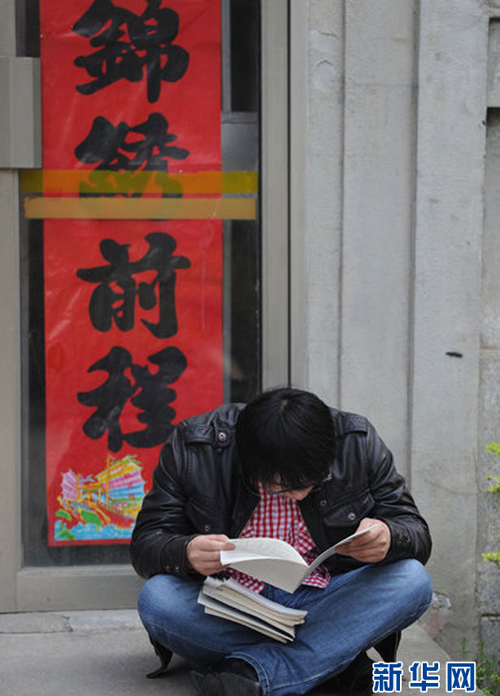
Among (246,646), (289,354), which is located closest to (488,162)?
(289,354)

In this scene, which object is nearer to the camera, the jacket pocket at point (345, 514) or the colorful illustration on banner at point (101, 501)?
the jacket pocket at point (345, 514)

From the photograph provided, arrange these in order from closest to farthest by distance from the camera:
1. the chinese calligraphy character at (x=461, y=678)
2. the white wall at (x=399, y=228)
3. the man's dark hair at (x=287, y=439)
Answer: the man's dark hair at (x=287, y=439) → the chinese calligraphy character at (x=461, y=678) → the white wall at (x=399, y=228)

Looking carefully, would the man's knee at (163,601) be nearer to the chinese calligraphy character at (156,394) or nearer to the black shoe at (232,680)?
the black shoe at (232,680)

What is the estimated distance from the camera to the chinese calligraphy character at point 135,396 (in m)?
4.34

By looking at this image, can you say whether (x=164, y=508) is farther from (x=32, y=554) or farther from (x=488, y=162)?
(x=488, y=162)

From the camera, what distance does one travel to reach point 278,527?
3291 mm

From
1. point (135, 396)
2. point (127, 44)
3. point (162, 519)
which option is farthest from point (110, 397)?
point (127, 44)

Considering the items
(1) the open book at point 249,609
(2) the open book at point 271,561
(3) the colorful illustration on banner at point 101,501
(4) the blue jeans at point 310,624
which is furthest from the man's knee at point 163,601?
(3) the colorful illustration on banner at point 101,501

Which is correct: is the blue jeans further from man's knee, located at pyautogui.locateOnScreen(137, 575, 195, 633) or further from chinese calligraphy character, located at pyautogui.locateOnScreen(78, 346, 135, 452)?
chinese calligraphy character, located at pyautogui.locateOnScreen(78, 346, 135, 452)

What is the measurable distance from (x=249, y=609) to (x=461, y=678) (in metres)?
0.87

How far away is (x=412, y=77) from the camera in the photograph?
14.0ft

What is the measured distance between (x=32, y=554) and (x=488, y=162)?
2.55m

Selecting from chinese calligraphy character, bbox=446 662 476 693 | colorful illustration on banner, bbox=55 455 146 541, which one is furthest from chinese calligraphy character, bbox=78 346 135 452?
chinese calligraphy character, bbox=446 662 476 693

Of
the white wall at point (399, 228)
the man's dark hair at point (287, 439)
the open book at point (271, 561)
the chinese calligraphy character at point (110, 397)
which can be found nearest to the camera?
the open book at point (271, 561)
